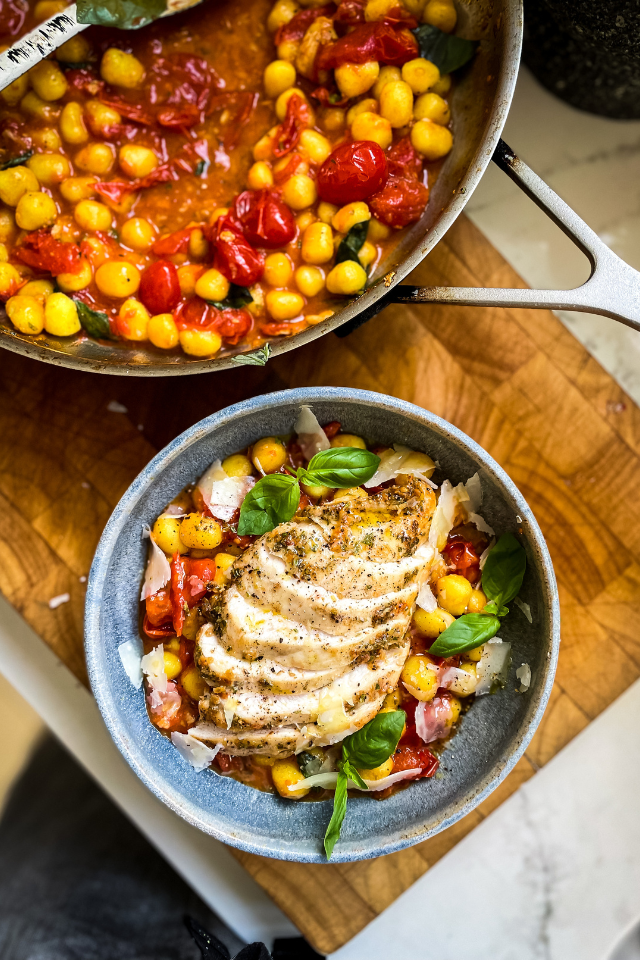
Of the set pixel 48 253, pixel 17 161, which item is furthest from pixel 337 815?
pixel 17 161

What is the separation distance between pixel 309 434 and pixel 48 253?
102 cm

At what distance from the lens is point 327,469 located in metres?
2.30

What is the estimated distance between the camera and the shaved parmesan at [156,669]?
243 centimetres

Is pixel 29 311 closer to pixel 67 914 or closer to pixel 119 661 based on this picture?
pixel 119 661

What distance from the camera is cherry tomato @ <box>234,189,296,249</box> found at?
2453mm

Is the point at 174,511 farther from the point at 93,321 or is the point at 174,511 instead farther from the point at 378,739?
the point at 378,739

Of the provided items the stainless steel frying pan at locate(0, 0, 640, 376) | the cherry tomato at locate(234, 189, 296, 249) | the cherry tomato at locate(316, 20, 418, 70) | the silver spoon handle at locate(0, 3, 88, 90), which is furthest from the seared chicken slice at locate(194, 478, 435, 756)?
the silver spoon handle at locate(0, 3, 88, 90)

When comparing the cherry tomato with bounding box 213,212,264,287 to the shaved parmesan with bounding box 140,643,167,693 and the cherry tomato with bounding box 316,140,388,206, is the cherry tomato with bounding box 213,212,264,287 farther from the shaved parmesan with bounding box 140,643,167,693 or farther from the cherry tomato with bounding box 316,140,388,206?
the shaved parmesan with bounding box 140,643,167,693

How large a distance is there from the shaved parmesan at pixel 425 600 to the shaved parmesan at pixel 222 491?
2.08ft

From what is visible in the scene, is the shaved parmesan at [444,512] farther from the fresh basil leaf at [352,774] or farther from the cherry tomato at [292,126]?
the cherry tomato at [292,126]

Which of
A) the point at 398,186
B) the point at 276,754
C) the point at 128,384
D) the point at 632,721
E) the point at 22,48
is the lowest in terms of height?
the point at 632,721

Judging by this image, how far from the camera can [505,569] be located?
2.43 metres

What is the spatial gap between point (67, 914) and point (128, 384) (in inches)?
101

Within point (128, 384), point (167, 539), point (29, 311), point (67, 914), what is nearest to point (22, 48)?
point (29, 311)
